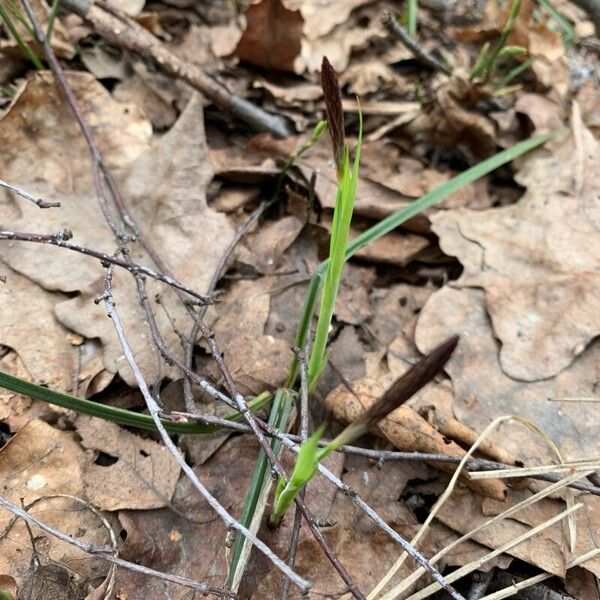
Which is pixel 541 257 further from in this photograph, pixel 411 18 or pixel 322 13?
pixel 322 13

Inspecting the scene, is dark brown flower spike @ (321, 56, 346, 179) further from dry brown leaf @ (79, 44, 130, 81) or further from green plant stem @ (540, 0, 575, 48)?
green plant stem @ (540, 0, 575, 48)

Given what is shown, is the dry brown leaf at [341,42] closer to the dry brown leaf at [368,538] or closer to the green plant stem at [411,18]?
the green plant stem at [411,18]

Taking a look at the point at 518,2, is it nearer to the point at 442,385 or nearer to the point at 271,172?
the point at 271,172

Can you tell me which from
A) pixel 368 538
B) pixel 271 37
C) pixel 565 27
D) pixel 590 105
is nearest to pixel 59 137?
pixel 271 37

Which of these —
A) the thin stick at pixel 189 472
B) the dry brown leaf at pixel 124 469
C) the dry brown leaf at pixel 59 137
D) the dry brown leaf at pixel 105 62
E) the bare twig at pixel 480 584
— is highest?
the dry brown leaf at pixel 105 62

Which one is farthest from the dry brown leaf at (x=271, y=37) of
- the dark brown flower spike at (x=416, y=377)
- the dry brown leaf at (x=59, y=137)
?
the dark brown flower spike at (x=416, y=377)
